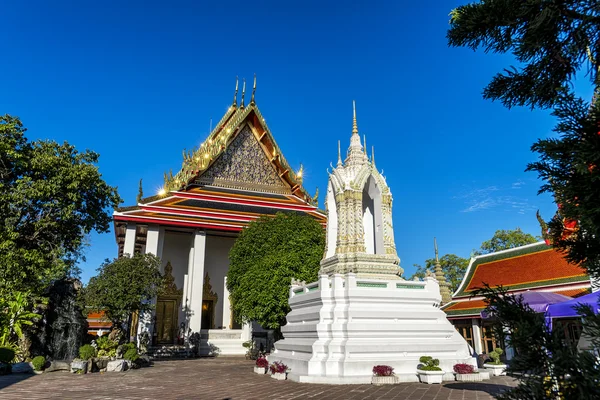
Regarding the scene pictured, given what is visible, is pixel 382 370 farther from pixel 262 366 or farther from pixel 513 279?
pixel 513 279

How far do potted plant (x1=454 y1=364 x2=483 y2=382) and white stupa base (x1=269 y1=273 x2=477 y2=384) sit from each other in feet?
0.67

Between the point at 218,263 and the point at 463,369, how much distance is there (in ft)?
54.2

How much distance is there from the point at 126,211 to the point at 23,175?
4.96 metres

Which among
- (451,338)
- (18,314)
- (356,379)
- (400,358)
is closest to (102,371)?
(18,314)

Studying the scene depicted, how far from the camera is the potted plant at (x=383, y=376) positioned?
838 cm

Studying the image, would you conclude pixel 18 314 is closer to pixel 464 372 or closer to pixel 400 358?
pixel 400 358

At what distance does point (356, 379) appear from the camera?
859 centimetres

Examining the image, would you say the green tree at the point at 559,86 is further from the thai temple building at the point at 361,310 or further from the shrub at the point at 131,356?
the shrub at the point at 131,356

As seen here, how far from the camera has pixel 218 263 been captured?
23328 mm

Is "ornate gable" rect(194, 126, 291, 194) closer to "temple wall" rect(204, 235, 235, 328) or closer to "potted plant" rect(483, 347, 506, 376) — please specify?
"temple wall" rect(204, 235, 235, 328)

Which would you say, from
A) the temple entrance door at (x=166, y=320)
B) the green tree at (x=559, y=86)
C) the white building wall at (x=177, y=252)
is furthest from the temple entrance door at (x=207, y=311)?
the green tree at (x=559, y=86)

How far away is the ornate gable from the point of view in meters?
23.9

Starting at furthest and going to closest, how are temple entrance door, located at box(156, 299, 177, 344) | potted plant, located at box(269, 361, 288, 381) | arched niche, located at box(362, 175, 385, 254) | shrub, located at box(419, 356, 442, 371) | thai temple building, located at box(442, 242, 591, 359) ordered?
temple entrance door, located at box(156, 299, 177, 344) < thai temple building, located at box(442, 242, 591, 359) < arched niche, located at box(362, 175, 385, 254) < potted plant, located at box(269, 361, 288, 381) < shrub, located at box(419, 356, 442, 371)

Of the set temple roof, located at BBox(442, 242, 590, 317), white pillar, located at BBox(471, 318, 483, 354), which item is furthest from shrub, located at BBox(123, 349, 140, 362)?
white pillar, located at BBox(471, 318, 483, 354)
